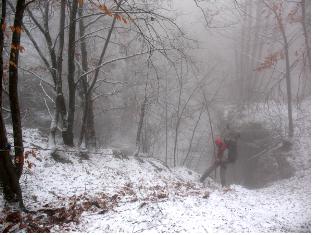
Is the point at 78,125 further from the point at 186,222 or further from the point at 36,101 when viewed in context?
the point at 186,222

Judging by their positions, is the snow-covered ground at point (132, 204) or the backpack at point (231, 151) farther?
the backpack at point (231, 151)

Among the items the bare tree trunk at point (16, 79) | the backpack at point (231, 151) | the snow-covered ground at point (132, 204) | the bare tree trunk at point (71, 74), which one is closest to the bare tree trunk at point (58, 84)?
the bare tree trunk at point (71, 74)

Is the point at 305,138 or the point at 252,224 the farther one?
the point at 305,138

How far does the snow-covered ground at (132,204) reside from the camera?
5504 mm

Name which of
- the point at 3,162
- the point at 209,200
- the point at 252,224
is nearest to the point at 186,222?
the point at 252,224

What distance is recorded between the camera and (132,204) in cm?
667

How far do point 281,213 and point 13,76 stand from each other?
5975mm

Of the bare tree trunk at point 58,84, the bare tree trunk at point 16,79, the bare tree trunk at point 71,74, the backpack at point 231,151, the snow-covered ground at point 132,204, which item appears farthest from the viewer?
the backpack at point 231,151

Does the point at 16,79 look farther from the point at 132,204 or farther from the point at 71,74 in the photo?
the point at 71,74

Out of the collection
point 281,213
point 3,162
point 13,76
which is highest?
point 13,76

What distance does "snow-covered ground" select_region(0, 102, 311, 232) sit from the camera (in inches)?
217

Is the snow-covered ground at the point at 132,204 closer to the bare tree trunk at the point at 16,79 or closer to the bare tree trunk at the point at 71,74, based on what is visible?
the bare tree trunk at the point at 71,74

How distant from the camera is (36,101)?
16.7 metres

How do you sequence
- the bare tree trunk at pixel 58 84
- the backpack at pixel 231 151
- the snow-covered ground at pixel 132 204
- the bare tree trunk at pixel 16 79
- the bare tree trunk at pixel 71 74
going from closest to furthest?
the bare tree trunk at pixel 16 79, the snow-covered ground at pixel 132 204, the bare tree trunk at pixel 71 74, the bare tree trunk at pixel 58 84, the backpack at pixel 231 151
